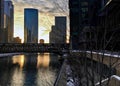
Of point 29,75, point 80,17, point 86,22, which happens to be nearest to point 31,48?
point 29,75

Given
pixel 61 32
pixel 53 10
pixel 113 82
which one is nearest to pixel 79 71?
pixel 61 32

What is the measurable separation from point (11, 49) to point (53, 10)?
5159 inches

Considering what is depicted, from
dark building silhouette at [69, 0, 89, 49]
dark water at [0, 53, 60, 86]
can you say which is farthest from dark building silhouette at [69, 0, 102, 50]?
dark water at [0, 53, 60, 86]

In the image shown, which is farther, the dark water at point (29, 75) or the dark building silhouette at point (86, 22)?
the dark water at point (29, 75)

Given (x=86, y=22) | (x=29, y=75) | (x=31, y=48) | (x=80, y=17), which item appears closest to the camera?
(x=80, y=17)

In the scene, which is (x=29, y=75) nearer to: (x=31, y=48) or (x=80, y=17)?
(x=80, y=17)

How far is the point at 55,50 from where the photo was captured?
14275 centimetres

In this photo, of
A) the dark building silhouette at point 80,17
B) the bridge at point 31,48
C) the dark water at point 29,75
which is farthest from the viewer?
the bridge at point 31,48

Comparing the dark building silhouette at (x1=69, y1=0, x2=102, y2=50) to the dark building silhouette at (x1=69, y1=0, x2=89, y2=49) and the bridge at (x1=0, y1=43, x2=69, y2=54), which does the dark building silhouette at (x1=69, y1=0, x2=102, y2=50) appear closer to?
the dark building silhouette at (x1=69, y1=0, x2=89, y2=49)

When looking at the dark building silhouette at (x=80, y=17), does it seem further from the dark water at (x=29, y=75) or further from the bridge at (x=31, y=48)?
the bridge at (x=31, y=48)

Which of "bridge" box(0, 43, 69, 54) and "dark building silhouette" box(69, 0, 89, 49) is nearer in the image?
"dark building silhouette" box(69, 0, 89, 49)

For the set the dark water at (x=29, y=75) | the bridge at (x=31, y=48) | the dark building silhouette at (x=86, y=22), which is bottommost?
the dark water at (x=29, y=75)

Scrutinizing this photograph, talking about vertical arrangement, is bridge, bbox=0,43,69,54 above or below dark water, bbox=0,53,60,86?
above

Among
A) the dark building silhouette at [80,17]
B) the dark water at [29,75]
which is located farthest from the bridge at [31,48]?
the dark building silhouette at [80,17]
